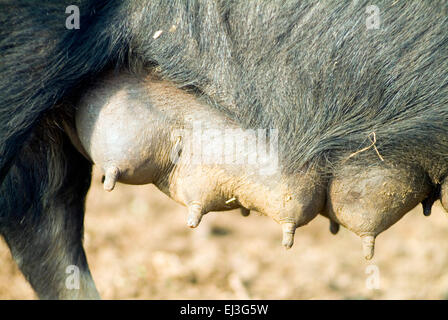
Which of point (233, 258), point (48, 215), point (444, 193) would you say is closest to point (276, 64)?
point (444, 193)

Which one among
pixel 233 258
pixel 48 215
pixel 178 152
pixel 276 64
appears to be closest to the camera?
pixel 276 64

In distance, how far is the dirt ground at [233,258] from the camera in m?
3.12

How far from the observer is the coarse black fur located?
1.67m

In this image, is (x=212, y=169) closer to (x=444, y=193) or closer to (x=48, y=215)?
(x=444, y=193)

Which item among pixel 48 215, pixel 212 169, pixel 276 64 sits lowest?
pixel 48 215

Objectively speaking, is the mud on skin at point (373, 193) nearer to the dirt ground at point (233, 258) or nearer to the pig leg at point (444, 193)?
the pig leg at point (444, 193)

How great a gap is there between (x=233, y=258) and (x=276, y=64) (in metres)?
1.86

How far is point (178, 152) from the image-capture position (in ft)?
6.01

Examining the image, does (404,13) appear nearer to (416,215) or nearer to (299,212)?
(299,212)

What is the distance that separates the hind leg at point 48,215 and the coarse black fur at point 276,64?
0.25 m

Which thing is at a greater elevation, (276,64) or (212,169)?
(276,64)

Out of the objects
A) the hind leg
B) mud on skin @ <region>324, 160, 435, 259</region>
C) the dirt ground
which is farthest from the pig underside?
the dirt ground

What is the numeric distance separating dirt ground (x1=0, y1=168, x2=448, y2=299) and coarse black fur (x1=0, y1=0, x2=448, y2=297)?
1.25m

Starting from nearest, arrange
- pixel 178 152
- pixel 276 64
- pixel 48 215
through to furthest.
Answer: pixel 276 64 → pixel 178 152 → pixel 48 215
